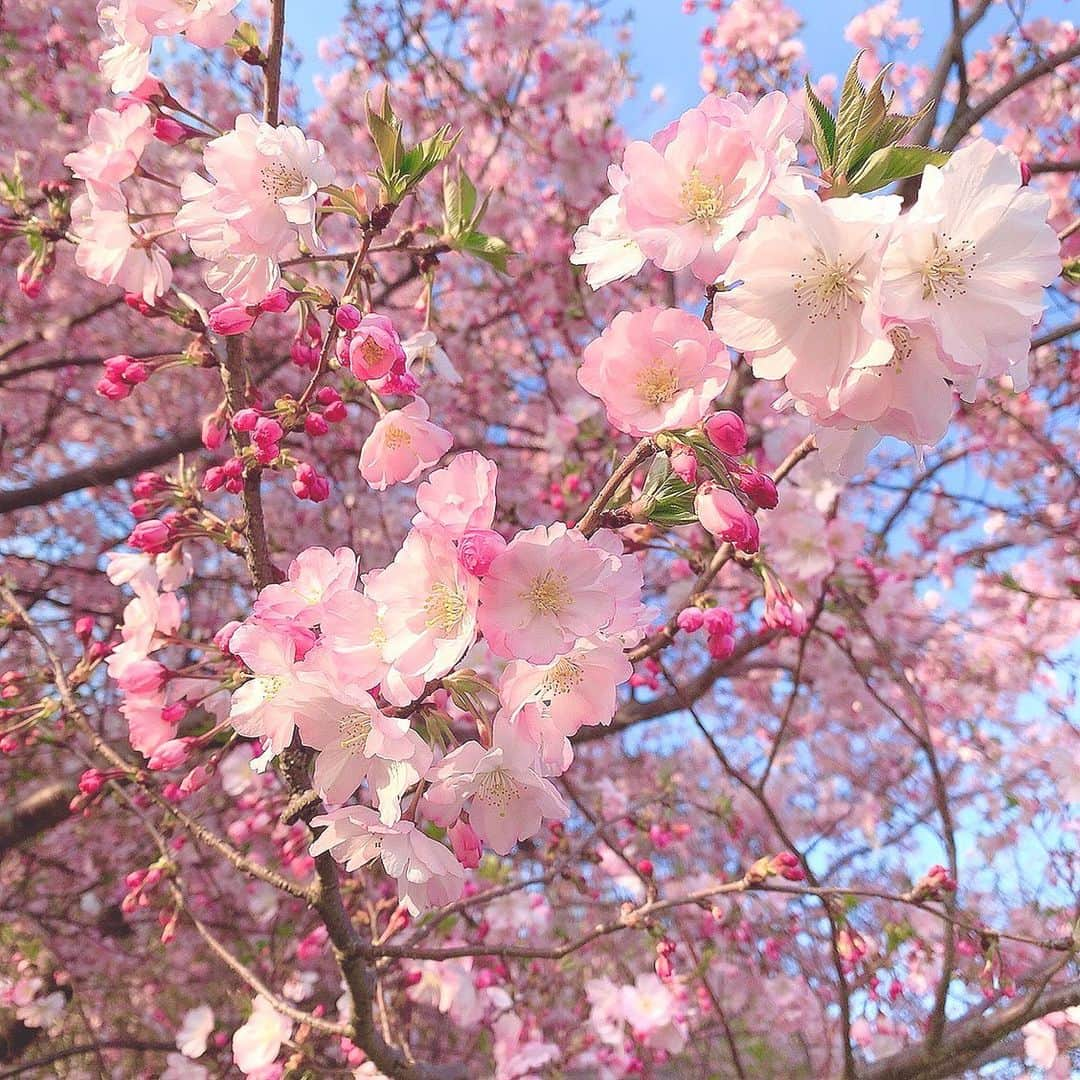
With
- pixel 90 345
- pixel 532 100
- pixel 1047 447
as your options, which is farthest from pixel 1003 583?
pixel 90 345

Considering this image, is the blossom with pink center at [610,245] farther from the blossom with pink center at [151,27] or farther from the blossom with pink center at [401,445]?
the blossom with pink center at [151,27]

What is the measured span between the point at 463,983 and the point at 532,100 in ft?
20.4

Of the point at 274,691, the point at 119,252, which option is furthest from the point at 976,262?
the point at 119,252

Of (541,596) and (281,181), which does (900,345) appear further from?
(281,181)

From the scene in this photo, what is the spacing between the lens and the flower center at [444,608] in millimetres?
1013

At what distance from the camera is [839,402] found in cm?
97

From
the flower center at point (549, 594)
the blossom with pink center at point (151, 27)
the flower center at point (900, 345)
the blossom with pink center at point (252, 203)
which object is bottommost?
the flower center at point (549, 594)

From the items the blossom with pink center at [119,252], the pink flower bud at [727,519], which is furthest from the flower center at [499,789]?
the blossom with pink center at [119,252]

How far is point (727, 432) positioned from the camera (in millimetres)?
1006

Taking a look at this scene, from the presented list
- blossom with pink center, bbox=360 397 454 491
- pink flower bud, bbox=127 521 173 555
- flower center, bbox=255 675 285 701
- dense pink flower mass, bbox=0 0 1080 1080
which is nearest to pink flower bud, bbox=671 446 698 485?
dense pink flower mass, bbox=0 0 1080 1080

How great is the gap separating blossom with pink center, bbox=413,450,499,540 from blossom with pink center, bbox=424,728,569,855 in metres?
0.30

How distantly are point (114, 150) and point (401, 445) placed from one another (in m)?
0.79

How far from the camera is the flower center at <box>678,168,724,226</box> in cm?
107

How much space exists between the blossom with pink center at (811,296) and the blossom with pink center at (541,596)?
0.34m
